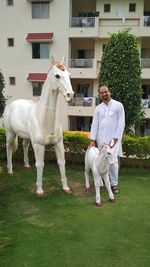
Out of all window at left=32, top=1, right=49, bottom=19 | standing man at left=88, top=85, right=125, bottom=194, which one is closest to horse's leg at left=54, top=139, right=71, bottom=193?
standing man at left=88, top=85, right=125, bottom=194

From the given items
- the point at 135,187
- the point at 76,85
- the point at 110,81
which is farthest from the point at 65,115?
the point at 135,187

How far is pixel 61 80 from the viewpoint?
6.21 m

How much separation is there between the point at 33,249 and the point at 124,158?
18.4 feet

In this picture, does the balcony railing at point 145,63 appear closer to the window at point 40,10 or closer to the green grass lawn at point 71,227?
the window at point 40,10

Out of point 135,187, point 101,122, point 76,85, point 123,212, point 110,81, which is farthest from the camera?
point 76,85

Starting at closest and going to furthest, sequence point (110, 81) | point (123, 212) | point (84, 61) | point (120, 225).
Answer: point (120, 225) → point (123, 212) → point (110, 81) → point (84, 61)

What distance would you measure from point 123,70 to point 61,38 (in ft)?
45.0

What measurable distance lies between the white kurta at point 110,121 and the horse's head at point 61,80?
997 millimetres

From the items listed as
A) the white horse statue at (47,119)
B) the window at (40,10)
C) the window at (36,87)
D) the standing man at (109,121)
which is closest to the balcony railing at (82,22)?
the window at (40,10)

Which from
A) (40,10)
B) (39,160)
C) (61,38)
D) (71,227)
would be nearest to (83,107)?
(61,38)

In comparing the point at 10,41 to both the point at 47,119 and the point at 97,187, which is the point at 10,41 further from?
the point at 97,187

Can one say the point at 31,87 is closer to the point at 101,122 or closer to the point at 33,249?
the point at 101,122

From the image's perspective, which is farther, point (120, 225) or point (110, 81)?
point (110, 81)

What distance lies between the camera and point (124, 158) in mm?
9844
